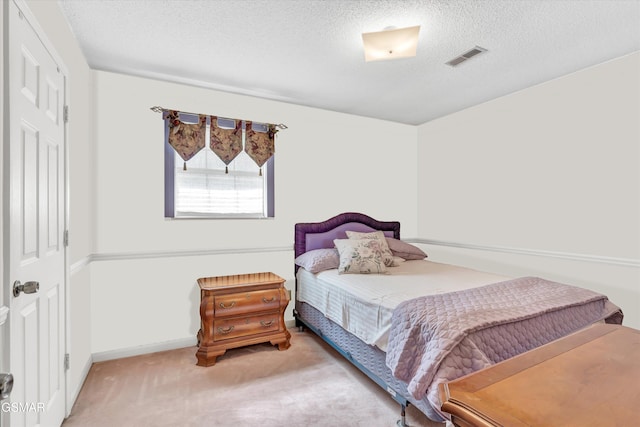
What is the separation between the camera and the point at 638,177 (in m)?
2.42

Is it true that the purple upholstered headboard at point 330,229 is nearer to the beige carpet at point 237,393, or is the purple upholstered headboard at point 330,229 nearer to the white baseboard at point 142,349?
the beige carpet at point 237,393

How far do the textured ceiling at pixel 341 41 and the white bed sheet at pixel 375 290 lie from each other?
1.81m

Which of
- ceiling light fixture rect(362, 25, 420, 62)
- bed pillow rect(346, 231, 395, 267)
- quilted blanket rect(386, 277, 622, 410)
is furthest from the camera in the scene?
bed pillow rect(346, 231, 395, 267)

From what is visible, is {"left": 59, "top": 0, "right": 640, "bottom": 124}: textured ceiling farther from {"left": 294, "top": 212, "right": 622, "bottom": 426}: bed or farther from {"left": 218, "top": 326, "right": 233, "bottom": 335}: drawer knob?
{"left": 218, "top": 326, "right": 233, "bottom": 335}: drawer knob

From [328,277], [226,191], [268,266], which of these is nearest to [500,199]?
[328,277]

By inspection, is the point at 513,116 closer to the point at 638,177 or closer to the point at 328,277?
the point at 638,177

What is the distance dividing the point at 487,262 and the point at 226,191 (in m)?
2.98

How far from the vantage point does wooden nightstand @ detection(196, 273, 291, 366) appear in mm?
2617

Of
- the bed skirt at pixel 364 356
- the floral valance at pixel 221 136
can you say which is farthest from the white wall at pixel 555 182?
the floral valance at pixel 221 136

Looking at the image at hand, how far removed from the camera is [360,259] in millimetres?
2889

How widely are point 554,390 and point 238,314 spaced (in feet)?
7.92

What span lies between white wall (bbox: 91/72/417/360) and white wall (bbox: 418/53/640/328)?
1.43 meters

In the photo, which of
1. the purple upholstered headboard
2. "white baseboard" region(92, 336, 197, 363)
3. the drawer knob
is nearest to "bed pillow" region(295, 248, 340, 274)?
the purple upholstered headboard

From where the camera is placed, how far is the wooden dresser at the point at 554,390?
64 centimetres
